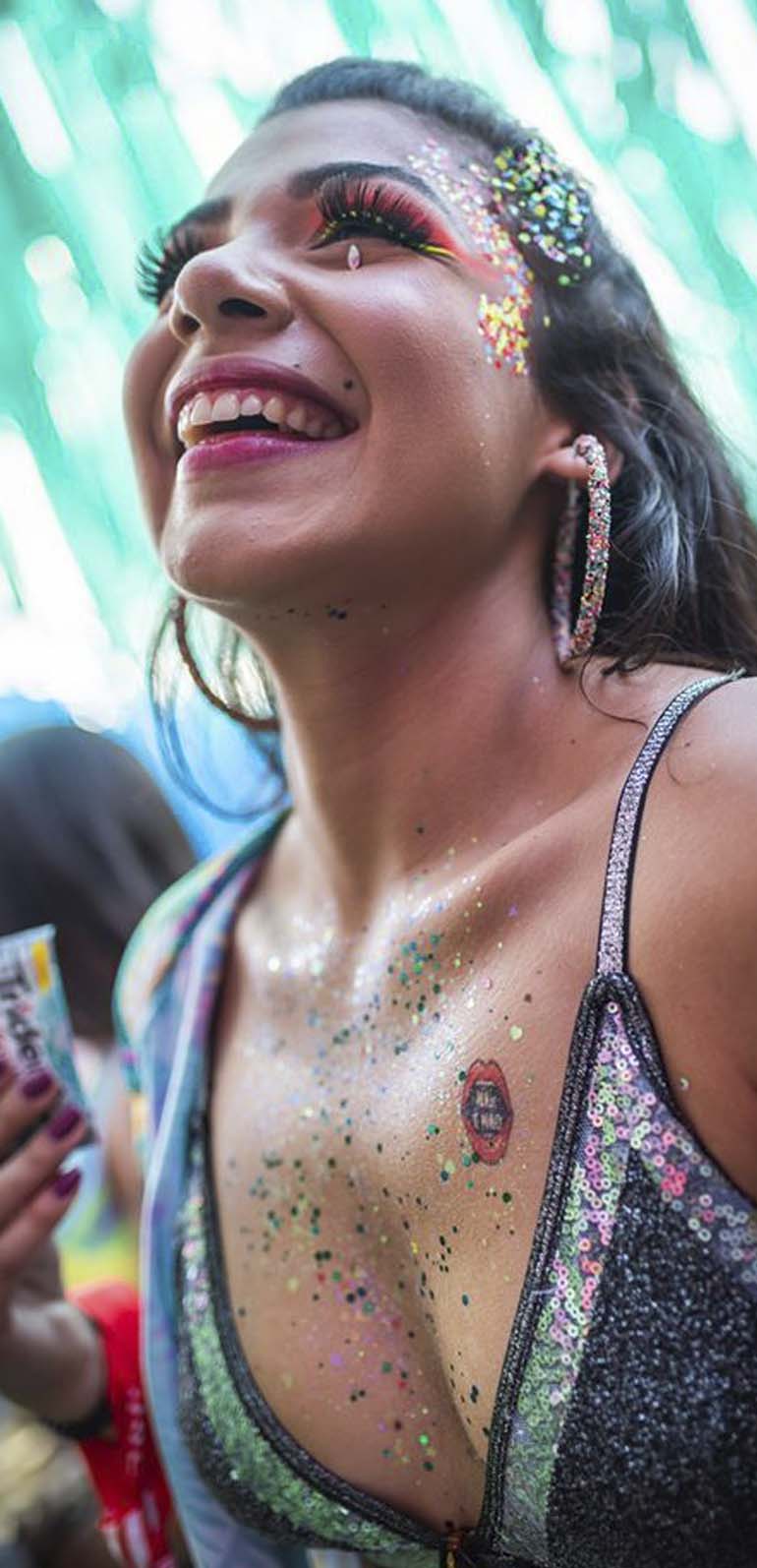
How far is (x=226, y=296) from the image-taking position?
1.03 meters

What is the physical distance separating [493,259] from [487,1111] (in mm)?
761

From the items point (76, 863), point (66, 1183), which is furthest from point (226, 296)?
point (76, 863)

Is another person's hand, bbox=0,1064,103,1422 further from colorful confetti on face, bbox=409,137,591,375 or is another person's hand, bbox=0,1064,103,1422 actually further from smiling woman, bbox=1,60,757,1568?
colorful confetti on face, bbox=409,137,591,375

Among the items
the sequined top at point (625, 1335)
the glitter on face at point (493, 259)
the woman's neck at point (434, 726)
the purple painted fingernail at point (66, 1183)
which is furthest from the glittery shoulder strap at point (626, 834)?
the purple painted fingernail at point (66, 1183)

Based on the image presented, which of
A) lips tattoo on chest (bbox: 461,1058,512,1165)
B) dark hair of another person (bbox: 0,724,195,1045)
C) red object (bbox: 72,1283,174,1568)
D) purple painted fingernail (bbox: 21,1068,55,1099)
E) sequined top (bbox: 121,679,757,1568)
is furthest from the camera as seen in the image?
dark hair of another person (bbox: 0,724,195,1045)

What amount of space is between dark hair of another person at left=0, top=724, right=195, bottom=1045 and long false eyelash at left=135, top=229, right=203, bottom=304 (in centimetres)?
111

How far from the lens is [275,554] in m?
0.98

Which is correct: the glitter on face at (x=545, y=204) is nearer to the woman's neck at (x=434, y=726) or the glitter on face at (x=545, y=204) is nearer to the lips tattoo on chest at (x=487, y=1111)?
the woman's neck at (x=434, y=726)

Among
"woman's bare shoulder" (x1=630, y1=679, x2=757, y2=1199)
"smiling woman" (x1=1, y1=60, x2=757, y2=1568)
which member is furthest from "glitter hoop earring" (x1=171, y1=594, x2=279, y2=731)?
"woman's bare shoulder" (x1=630, y1=679, x2=757, y2=1199)

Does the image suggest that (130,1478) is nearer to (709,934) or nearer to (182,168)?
(709,934)

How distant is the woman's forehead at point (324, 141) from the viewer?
111 centimetres

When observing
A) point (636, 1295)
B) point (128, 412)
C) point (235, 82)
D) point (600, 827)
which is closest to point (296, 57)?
point (235, 82)

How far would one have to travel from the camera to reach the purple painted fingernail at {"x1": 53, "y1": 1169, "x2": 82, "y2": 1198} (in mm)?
1352

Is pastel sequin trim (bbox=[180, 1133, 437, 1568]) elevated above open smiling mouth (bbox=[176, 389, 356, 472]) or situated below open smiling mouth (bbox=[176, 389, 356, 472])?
below
